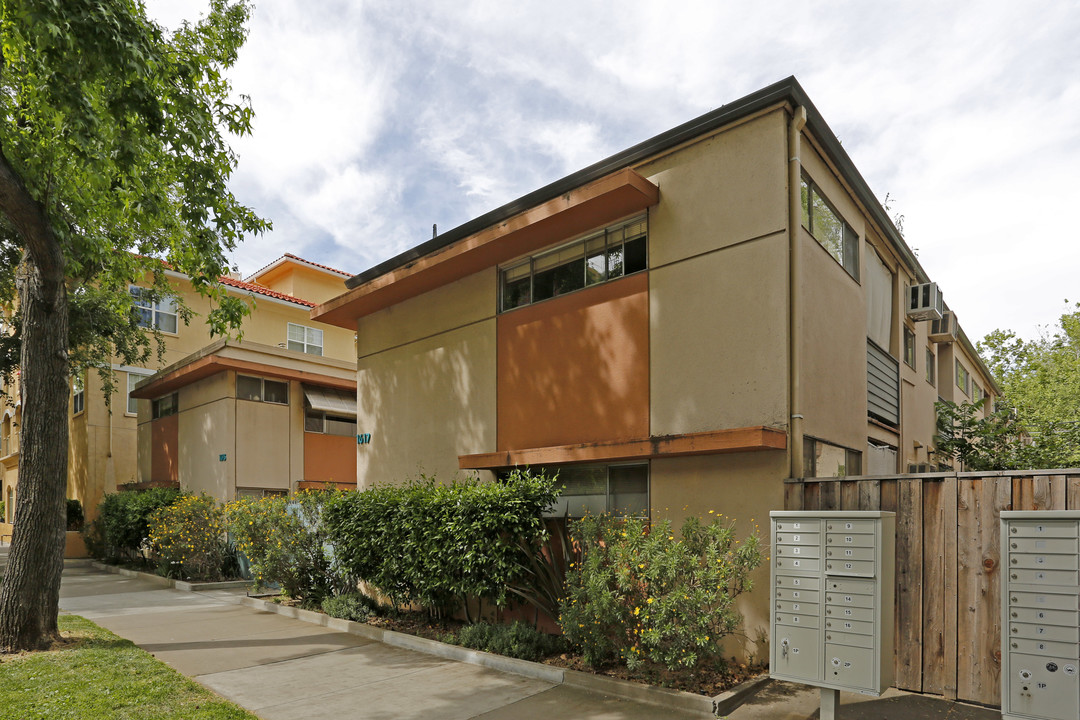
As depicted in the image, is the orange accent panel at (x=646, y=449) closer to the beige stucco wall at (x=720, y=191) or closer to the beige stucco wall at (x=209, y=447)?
the beige stucco wall at (x=720, y=191)

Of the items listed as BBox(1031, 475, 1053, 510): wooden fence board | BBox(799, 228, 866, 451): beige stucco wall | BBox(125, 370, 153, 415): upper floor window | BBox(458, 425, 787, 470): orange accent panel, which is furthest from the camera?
BBox(125, 370, 153, 415): upper floor window

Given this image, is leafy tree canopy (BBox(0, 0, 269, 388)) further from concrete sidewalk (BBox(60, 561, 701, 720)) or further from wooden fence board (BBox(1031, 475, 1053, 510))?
wooden fence board (BBox(1031, 475, 1053, 510))

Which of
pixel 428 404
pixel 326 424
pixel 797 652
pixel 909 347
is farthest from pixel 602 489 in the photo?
pixel 326 424

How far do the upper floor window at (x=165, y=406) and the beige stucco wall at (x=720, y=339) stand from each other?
58.8ft

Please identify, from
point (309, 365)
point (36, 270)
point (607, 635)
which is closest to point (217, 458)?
point (309, 365)

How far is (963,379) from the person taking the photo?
2180 cm

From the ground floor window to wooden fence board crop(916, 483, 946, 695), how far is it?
3.03m

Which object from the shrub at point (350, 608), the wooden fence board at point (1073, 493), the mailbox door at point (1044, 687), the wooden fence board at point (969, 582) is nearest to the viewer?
the mailbox door at point (1044, 687)

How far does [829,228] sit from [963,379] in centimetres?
1536

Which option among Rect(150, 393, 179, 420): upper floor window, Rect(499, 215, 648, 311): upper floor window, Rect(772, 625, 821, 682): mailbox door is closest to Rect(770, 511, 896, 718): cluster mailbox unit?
Rect(772, 625, 821, 682): mailbox door

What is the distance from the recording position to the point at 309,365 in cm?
2081

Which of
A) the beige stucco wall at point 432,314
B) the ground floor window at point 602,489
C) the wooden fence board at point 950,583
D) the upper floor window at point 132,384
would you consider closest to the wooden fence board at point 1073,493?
the wooden fence board at point 950,583

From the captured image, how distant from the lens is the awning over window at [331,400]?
20.8 meters

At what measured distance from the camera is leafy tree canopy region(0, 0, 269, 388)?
6.95m
